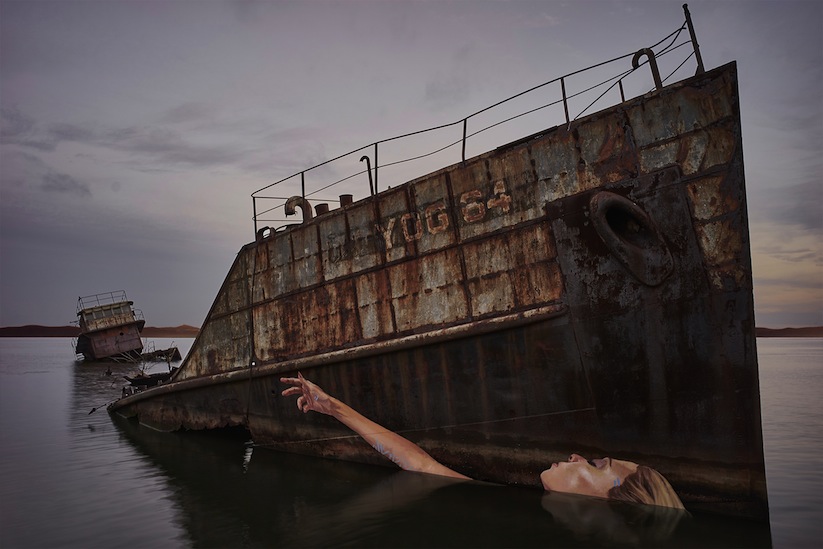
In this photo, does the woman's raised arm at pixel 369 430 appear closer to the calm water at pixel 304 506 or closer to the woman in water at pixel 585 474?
the woman in water at pixel 585 474

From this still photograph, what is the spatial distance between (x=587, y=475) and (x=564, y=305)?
73.6 inches

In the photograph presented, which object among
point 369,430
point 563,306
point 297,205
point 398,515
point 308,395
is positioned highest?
point 297,205

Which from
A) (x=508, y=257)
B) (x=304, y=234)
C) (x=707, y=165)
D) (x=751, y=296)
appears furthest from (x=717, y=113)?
(x=304, y=234)

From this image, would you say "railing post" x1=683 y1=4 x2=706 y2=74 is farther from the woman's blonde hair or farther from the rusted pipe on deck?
the rusted pipe on deck

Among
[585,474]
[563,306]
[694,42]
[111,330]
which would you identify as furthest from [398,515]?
[111,330]

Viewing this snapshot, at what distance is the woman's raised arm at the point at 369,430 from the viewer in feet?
22.3

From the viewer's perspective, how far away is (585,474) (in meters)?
5.62

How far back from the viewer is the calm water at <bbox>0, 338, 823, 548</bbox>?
5.01m

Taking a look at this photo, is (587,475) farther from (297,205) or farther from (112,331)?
(112,331)

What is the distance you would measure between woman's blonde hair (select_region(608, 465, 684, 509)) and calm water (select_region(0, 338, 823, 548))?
190 millimetres

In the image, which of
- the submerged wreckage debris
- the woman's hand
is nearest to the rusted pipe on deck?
the woman's hand

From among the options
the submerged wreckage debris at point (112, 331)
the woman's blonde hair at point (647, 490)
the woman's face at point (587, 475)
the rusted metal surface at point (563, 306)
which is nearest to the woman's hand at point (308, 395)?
the rusted metal surface at point (563, 306)

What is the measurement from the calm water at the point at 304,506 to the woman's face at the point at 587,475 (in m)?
0.14

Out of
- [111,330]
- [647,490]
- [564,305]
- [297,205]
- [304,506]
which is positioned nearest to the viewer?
[647,490]
